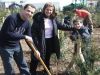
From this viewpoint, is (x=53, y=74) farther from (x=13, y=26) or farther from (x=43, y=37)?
(x=13, y=26)

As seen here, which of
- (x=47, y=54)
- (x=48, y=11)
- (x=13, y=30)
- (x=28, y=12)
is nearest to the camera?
(x=28, y=12)

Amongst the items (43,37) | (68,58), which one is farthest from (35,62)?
(68,58)

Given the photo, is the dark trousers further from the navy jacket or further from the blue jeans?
the navy jacket

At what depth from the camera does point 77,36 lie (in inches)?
292

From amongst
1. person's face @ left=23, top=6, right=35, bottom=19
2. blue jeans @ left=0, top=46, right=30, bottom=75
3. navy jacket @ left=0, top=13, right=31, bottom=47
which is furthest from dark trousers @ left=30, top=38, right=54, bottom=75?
person's face @ left=23, top=6, right=35, bottom=19

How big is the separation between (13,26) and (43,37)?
1.21 metres

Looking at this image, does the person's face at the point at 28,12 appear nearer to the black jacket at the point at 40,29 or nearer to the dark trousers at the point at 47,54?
the black jacket at the point at 40,29

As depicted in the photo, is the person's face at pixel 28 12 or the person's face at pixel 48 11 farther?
the person's face at pixel 48 11

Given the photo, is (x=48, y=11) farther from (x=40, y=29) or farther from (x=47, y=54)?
(x=47, y=54)

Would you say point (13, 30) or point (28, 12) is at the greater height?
point (28, 12)

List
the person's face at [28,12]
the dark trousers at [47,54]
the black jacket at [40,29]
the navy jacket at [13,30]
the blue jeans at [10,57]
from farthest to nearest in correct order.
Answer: the dark trousers at [47,54] < the black jacket at [40,29] < the blue jeans at [10,57] < the navy jacket at [13,30] < the person's face at [28,12]

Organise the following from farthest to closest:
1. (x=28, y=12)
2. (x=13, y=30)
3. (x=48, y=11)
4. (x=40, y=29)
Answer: (x=40, y=29) → (x=48, y=11) → (x=13, y=30) → (x=28, y=12)

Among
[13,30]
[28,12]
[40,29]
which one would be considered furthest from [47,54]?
[28,12]

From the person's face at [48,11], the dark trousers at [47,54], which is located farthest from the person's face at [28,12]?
the dark trousers at [47,54]
